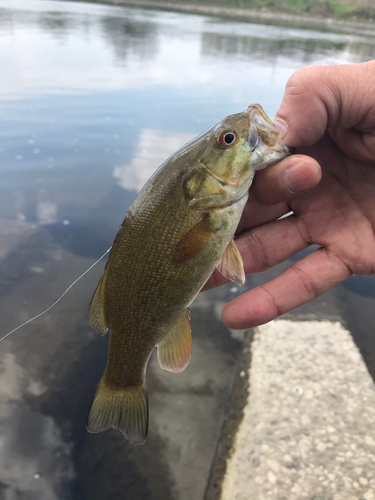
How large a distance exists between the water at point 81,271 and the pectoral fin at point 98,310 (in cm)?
142

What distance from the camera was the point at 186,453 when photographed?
3008mm

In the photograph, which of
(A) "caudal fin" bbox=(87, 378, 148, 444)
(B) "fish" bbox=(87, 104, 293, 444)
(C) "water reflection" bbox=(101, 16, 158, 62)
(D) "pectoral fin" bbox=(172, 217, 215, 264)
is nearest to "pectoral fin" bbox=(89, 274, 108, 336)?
(B) "fish" bbox=(87, 104, 293, 444)

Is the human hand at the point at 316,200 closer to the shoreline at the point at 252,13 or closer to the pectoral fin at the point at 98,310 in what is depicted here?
the pectoral fin at the point at 98,310

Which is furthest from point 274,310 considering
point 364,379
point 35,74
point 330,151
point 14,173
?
point 35,74

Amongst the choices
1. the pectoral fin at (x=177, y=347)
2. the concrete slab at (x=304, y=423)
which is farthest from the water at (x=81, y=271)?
the pectoral fin at (x=177, y=347)

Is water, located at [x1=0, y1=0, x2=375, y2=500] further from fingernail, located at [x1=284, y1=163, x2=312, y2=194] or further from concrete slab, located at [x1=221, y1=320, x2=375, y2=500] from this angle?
fingernail, located at [x1=284, y1=163, x2=312, y2=194]

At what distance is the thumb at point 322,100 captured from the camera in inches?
81.8

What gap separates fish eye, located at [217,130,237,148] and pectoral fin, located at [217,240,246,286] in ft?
1.70

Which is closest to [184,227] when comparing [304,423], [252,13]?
[304,423]

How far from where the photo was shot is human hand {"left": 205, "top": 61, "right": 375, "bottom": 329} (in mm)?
2094

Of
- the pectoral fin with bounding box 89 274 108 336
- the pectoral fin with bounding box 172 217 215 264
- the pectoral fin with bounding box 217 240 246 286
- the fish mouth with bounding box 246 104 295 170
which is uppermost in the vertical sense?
the fish mouth with bounding box 246 104 295 170

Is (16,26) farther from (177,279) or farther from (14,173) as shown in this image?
(177,279)

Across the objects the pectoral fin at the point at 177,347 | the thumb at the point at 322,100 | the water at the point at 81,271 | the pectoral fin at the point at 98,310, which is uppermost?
the thumb at the point at 322,100

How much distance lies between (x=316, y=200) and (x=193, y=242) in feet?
3.72
